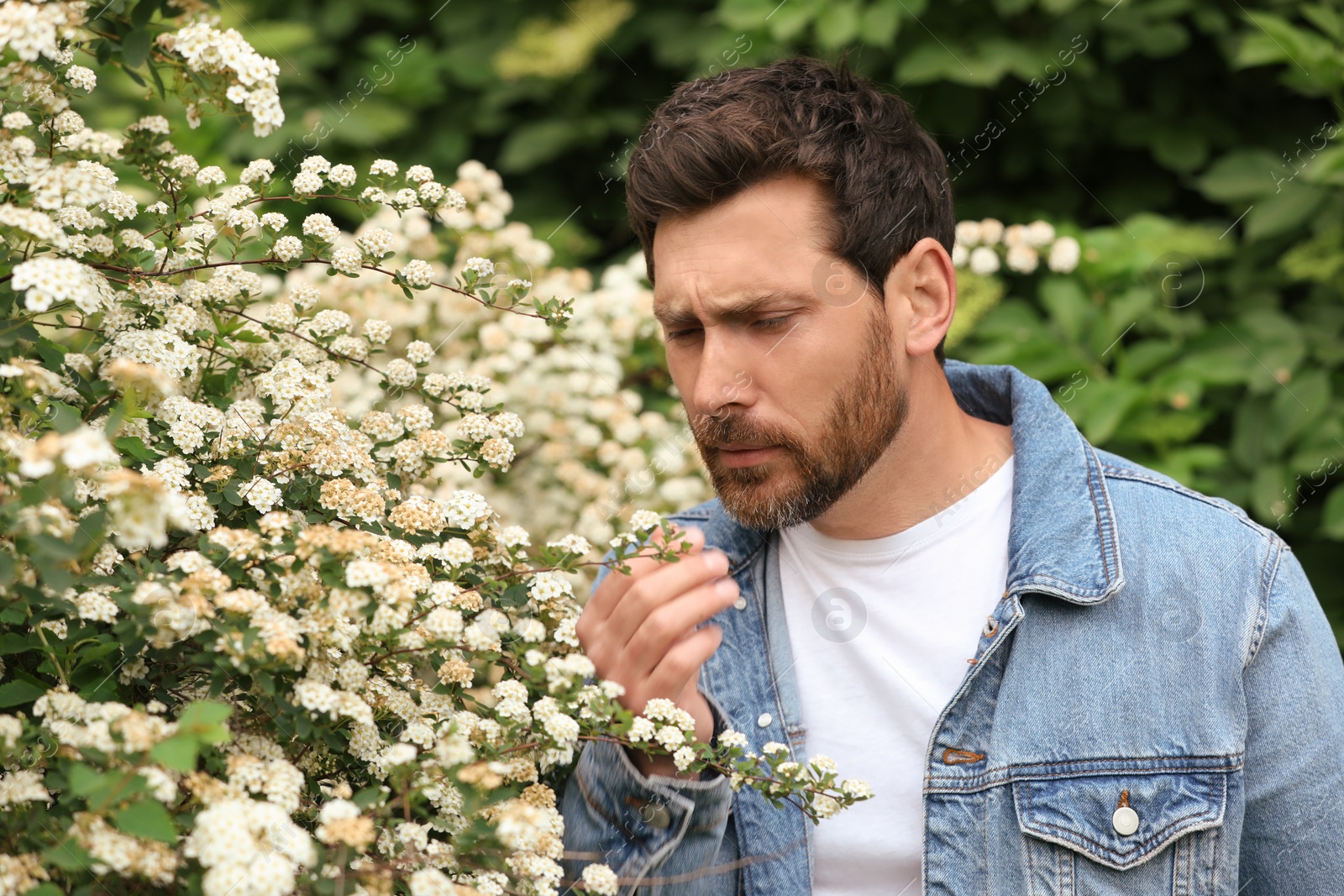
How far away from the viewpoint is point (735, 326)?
6.21 feet

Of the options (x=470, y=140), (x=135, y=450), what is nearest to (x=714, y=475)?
(x=135, y=450)

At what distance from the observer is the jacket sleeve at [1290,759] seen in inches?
67.3

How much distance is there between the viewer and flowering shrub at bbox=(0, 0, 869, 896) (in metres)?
1.08

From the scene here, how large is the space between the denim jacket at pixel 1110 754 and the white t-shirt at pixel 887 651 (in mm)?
57

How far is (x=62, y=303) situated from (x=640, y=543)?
0.81 metres

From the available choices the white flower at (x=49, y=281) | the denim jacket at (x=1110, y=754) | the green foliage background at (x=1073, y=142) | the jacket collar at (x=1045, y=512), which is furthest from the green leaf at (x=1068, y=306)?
the white flower at (x=49, y=281)

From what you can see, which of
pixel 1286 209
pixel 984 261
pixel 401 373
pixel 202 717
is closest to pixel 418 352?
pixel 401 373

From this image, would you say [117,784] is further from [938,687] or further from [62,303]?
[938,687]

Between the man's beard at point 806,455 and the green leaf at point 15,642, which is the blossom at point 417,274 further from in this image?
the green leaf at point 15,642

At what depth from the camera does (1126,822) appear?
170cm

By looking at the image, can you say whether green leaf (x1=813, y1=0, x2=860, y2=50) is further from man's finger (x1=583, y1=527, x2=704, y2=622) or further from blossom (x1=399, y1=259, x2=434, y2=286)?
man's finger (x1=583, y1=527, x2=704, y2=622)

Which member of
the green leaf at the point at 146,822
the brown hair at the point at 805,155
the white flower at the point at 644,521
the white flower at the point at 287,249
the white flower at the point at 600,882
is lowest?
the green leaf at the point at 146,822

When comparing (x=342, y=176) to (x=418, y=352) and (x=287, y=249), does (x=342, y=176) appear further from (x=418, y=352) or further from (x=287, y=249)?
(x=418, y=352)

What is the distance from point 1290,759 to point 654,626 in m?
1.06
